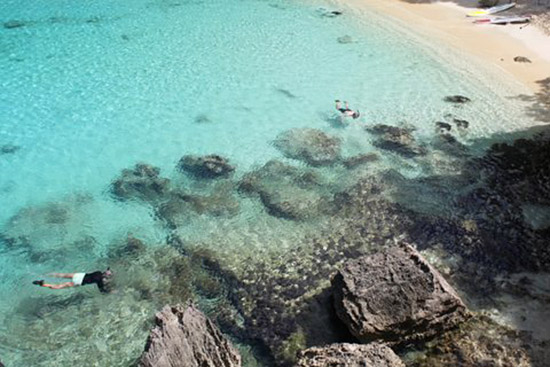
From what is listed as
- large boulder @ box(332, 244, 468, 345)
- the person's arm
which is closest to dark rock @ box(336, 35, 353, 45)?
large boulder @ box(332, 244, 468, 345)

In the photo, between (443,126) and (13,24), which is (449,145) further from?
(13,24)

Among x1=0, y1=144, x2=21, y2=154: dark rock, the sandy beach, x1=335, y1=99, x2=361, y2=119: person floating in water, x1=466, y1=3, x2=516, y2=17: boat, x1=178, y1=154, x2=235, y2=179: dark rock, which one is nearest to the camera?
x1=178, y1=154, x2=235, y2=179: dark rock

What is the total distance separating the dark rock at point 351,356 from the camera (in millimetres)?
7086

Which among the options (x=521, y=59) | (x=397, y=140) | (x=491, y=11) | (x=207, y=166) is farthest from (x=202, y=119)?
(x=491, y=11)

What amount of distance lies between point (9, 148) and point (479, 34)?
18.9m

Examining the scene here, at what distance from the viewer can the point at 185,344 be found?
7.48 metres

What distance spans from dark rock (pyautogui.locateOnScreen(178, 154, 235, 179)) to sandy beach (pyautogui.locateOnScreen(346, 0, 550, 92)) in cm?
1136

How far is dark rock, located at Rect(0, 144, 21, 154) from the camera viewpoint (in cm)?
1447

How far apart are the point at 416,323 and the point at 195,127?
9830mm

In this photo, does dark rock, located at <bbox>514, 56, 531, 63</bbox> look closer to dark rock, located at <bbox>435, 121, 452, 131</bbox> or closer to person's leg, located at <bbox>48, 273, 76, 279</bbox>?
dark rock, located at <bbox>435, 121, 452, 131</bbox>

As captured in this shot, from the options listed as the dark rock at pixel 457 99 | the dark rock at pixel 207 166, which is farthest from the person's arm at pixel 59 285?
the dark rock at pixel 457 99

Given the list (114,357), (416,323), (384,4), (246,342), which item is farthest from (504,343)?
(384,4)

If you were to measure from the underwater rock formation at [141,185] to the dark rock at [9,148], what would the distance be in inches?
147

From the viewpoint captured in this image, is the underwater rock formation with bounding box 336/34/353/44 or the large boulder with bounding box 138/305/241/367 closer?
the large boulder with bounding box 138/305/241/367
